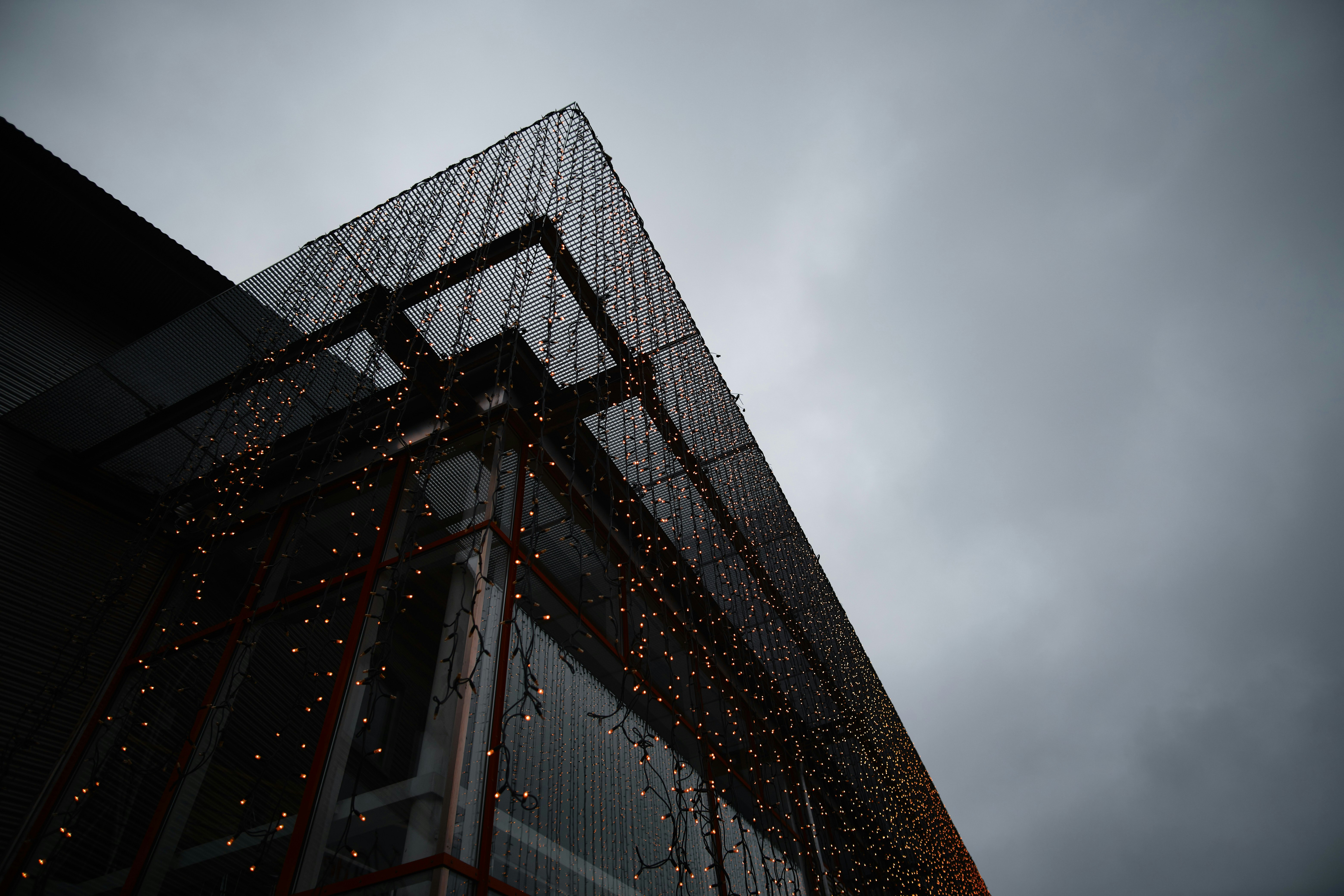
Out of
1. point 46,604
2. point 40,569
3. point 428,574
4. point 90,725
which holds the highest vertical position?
point 40,569

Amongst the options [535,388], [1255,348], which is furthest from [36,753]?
[1255,348]

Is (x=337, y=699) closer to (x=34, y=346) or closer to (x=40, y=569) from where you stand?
(x=40, y=569)

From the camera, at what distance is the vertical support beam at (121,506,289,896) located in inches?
108

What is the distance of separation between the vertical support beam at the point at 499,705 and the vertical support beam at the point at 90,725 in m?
2.60

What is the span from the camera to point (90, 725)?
141 inches

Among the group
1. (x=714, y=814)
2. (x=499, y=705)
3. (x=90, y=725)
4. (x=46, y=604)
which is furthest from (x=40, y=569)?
(x=714, y=814)

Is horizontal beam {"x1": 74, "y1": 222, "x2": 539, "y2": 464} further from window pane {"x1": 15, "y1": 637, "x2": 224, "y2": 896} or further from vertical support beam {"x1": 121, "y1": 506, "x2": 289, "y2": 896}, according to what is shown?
window pane {"x1": 15, "y1": 637, "x2": 224, "y2": 896}

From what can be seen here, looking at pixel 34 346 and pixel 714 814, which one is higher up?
pixel 34 346

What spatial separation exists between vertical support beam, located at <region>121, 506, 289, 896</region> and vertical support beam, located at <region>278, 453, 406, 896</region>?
2.81 ft

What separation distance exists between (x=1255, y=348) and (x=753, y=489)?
115 feet

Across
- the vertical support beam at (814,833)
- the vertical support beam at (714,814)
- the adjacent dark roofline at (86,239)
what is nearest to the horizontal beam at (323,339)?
the adjacent dark roofline at (86,239)

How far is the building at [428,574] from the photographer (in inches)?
100

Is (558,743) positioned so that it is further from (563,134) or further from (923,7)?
(923,7)

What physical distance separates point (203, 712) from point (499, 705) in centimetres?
187
